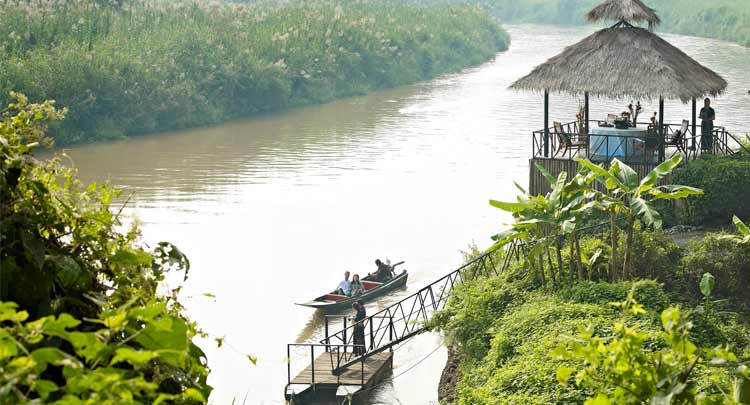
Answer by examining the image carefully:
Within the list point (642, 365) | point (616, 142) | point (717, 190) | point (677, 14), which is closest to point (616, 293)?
point (717, 190)

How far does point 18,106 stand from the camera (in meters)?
4.59

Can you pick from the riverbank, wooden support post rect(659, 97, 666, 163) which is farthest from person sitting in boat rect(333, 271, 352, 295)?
the riverbank

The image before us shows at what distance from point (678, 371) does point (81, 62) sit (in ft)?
91.6

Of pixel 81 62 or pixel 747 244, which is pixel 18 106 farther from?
pixel 81 62

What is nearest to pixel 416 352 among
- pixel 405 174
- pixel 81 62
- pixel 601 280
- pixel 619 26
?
pixel 601 280

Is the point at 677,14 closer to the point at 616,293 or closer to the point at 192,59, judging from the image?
the point at 192,59

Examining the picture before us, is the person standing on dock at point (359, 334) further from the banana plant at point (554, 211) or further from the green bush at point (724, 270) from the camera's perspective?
the green bush at point (724, 270)

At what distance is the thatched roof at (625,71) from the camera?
15.8m

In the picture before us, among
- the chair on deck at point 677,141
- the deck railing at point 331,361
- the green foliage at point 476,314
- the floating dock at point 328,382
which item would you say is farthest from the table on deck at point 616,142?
the floating dock at point 328,382

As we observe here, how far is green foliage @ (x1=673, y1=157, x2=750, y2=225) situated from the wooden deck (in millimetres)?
4566

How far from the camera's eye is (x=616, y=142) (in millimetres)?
16312

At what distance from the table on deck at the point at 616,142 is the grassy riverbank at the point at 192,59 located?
52.1 feet

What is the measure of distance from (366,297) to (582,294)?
6.11m

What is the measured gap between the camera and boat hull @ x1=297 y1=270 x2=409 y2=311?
53.1 feet
